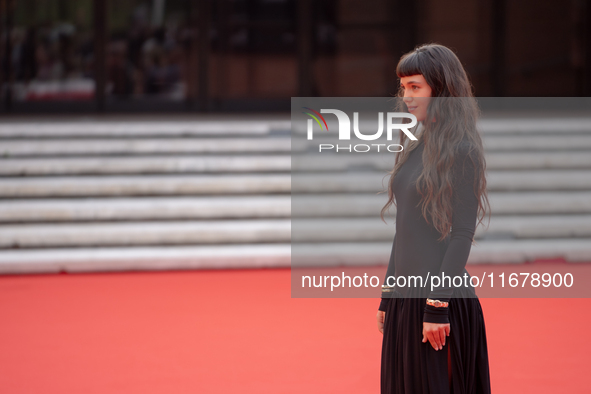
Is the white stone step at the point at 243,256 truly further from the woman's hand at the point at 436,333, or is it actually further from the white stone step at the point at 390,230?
the woman's hand at the point at 436,333

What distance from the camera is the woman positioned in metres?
1.73

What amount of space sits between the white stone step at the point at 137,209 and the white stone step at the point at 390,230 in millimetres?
420

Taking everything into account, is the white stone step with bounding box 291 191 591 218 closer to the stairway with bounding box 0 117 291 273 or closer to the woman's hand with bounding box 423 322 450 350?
the stairway with bounding box 0 117 291 273

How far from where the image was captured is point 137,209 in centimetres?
644

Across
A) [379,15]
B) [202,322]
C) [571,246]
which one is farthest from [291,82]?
[202,322]

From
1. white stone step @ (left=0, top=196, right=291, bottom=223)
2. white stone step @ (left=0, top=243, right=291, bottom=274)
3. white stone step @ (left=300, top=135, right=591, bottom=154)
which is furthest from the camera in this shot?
white stone step @ (left=300, top=135, right=591, bottom=154)

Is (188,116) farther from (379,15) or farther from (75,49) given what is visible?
(379,15)

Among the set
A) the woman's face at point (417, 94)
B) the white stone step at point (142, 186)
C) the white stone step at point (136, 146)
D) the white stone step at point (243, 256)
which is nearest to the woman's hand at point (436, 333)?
the woman's face at point (417, 94)

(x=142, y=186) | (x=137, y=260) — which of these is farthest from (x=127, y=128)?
(x=137, y=260)

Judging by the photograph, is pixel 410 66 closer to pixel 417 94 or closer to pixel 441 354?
pixel 417 94

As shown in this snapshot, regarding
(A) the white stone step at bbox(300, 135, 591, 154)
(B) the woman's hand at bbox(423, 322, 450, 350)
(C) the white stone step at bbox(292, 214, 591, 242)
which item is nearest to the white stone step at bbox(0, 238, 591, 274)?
(C) the white stone step at bbox(292, 214, 591, 242)

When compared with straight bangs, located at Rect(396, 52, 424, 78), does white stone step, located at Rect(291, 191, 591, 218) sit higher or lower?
lower

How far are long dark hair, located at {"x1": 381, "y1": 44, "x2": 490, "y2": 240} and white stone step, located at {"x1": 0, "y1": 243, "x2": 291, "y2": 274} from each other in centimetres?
413

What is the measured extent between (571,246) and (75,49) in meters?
7.85
